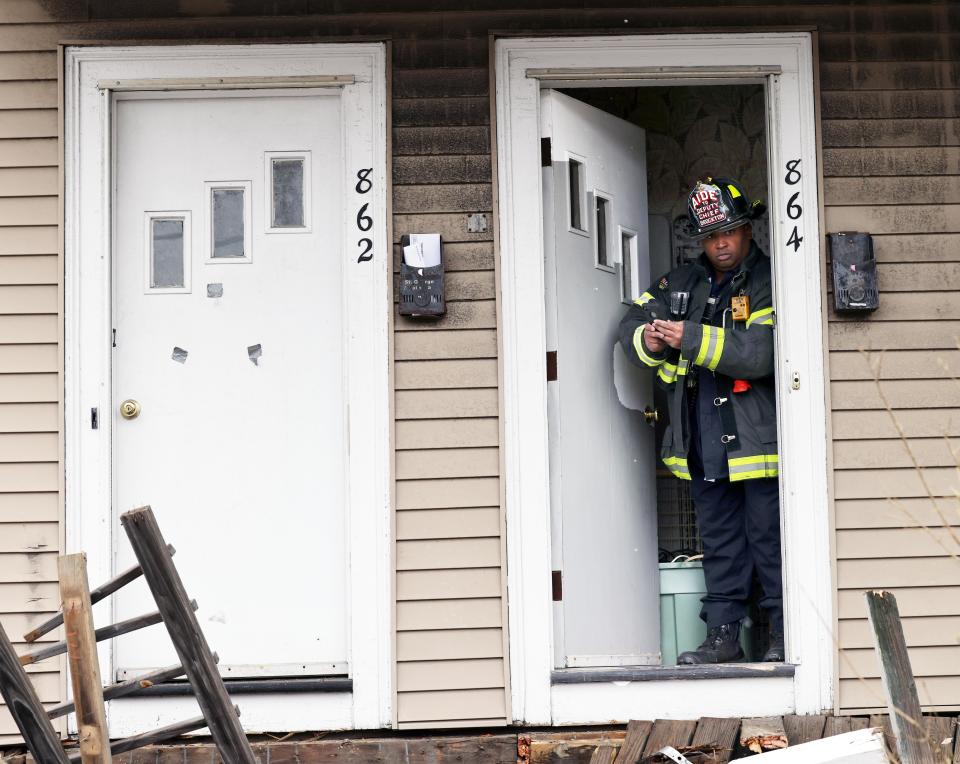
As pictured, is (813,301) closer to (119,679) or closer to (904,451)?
(904,451)

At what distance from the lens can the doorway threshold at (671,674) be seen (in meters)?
4.55

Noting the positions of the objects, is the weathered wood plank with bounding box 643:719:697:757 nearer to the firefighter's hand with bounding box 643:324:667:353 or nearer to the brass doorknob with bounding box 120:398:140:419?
the firefighter's hand with bounding box 643:324:667:353

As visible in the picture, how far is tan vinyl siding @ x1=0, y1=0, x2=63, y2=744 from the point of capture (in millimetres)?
4539

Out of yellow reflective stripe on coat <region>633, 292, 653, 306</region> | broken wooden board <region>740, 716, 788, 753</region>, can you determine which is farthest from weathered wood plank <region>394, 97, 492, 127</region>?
broken wooden board <region>740, 716, 788, 753</region>

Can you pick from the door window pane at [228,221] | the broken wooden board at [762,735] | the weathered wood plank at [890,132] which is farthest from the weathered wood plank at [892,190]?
the door window pane at [228,221]

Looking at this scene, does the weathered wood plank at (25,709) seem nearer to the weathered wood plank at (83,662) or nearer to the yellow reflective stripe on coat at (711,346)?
the weathered wood plank at (83,662)

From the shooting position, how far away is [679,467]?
5.16 meters

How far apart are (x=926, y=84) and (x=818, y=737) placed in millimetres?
2468

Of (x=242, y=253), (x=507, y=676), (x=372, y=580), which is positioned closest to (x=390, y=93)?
(x=242, y=253)

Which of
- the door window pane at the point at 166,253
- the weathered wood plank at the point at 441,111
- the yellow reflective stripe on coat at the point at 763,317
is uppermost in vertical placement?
the weathered wood plank at the point at 441,111

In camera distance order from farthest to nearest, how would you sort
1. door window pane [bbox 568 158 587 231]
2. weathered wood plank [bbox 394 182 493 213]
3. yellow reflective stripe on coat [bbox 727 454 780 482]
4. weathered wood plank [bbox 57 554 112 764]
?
1. door window pane [bbox 568 158 587 231]
2. yellow reflective stripe on coat [bbox 727 454 780 482]
3. weathered wood plank [bbox 394 182 493 213]
4. weathered wood plank [bbox 57 554 112 764]

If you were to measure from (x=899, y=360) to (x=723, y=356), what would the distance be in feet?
2.13

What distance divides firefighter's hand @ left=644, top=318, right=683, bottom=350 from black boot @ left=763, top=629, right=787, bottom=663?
3.98ft

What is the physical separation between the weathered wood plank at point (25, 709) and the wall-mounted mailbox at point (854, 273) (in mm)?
3091
